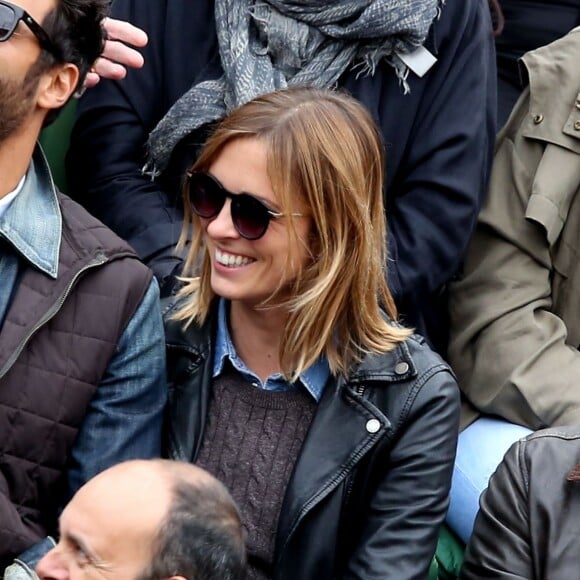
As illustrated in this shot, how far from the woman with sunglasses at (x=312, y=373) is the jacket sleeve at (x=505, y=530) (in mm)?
128

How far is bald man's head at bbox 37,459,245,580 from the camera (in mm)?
1862

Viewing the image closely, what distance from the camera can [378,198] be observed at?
2.48m

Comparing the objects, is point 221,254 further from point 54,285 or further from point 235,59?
point 235,59

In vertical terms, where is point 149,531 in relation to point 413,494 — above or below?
above

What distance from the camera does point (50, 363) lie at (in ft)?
7.64

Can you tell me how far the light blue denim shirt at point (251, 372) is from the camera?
2.45 meters

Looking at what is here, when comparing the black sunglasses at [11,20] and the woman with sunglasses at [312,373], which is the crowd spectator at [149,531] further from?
the black sunglasses at [11,20]

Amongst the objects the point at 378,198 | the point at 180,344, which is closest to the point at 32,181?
the point at 180,344

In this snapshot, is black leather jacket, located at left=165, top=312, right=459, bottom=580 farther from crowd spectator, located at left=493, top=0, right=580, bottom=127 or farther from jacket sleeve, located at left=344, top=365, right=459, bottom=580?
crowd spectator, located at left=493, top=0, right=580, bottom=127

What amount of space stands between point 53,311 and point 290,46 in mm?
1009

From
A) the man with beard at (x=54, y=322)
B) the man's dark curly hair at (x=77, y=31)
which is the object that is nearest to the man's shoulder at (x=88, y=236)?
the man with beard at (x=54, y=322)

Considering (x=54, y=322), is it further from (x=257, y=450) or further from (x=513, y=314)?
(x=513, y=314)

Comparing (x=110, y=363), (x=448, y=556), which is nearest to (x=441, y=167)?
(x=448, y=556)

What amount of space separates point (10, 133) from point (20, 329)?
0.39 metres
